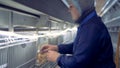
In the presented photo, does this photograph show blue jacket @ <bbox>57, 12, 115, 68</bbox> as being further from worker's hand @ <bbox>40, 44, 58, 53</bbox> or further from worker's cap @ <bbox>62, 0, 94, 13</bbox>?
worker's hand @ <bbox>40, 44, 58, 53</bbox>

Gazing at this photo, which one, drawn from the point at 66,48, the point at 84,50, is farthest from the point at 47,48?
the point at 84,50

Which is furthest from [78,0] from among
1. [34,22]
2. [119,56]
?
[119,56]

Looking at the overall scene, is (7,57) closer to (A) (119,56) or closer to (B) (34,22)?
(B) (34,22)

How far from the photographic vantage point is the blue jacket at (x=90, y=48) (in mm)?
1426

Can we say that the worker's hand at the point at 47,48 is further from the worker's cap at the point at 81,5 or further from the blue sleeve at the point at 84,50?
the worker's cap at the point at 81,5

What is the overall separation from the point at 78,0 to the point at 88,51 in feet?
1.10

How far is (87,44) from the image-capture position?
1427mm

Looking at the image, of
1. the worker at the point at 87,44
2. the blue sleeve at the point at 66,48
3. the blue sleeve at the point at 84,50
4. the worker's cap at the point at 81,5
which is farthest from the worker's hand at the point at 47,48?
the worker's cap at the point at 81,5

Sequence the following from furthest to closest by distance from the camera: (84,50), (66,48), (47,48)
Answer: (66,48), (47,48), (84,50)

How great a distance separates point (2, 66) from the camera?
1.86 m

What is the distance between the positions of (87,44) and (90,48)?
0.11 ft

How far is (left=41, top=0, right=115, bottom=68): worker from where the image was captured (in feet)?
4.68

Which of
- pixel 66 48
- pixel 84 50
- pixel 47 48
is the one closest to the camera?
pixel 84 50

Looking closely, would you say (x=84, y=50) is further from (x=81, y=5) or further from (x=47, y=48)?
(x=47, y=48)
